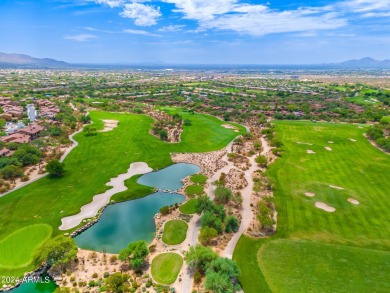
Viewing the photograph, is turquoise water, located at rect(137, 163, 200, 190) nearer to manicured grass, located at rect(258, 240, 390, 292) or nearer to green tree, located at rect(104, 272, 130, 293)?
manicured grass, located at rect(258, 240, 390, 292)

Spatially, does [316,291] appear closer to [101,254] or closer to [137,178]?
[101,254]

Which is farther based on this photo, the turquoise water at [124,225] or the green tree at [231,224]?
the green tree at [231,224]

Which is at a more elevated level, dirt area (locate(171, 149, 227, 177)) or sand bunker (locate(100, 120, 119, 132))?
sand bunker (locate(100, 120, 119, 132))

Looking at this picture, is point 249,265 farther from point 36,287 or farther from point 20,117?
point 20,117

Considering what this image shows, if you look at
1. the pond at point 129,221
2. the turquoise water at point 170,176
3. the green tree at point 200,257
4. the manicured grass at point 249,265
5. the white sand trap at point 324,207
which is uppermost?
the green tree at point 200,257

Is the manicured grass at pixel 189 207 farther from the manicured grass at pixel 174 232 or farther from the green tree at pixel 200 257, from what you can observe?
the green tree at pixel 200 257

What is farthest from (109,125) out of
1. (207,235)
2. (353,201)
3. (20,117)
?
(353,201)

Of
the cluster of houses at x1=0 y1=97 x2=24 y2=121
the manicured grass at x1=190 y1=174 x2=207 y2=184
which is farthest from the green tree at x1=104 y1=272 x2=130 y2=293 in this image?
the cluster of houses at x1=0 y1=97 x2=24 y2=121

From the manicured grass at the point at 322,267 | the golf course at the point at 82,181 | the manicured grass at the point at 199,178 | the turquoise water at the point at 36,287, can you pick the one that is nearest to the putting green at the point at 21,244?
the golf course at the point at 82,181
